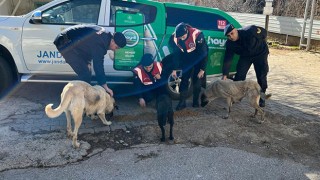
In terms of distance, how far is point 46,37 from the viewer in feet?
18.3

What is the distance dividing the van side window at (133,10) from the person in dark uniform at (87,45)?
2.97 ft

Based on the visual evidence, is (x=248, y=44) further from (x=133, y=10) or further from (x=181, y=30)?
(x=133, y=10)

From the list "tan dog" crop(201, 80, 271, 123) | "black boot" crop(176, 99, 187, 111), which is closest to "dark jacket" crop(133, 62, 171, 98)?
"black boot" crop(176, 99, 187, 111)

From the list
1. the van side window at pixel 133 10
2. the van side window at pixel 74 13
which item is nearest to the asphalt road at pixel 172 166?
the van side window at pixel 133 10

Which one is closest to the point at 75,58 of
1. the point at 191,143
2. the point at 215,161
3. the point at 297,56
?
the point at 191,143

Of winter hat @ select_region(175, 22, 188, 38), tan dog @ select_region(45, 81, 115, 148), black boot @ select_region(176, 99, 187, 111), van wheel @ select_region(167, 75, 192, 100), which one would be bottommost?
black boot @ select_region(176, 99, 187, 111)

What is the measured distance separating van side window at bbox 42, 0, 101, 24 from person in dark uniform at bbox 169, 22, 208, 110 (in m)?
1.47

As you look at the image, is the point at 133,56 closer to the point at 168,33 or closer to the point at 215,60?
the point at 168,33

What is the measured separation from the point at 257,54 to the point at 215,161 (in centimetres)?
269

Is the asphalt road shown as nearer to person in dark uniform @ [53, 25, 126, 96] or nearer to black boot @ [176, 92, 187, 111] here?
person in dark uniform @ [53, 25, 126, 96]

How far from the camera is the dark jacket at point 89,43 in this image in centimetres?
475

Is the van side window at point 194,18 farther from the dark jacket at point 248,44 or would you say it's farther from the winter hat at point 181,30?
the winter hat at point 181,30

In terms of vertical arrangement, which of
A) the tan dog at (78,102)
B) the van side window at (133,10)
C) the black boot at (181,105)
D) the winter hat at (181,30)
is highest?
the van side window at (133,10)

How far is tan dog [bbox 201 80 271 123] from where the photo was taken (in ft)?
17.8
